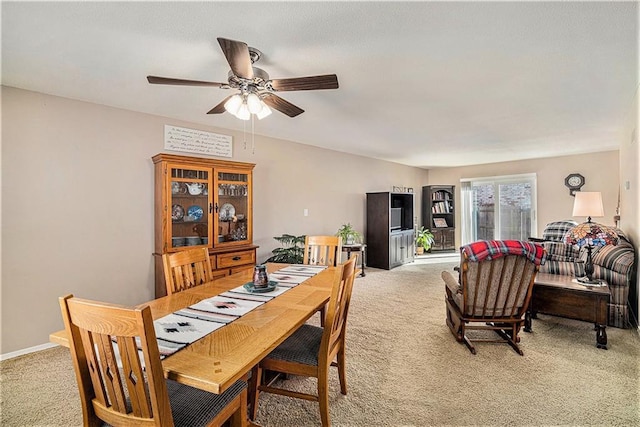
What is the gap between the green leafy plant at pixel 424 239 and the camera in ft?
24.1

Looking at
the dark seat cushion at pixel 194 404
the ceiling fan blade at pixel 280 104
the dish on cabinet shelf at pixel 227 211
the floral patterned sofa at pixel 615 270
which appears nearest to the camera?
the dark seat cushion at pixel 194 404

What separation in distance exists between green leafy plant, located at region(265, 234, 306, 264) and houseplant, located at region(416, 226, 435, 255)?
3961 millimetres

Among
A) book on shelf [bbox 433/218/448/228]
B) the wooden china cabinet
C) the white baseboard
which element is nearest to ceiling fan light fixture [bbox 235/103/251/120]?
the wooden china cabinet

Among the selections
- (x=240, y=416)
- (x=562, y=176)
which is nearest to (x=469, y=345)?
(x=240, y=416)

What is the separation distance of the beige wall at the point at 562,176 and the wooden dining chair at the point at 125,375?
720cm

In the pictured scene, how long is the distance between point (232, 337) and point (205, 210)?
94.8 inches

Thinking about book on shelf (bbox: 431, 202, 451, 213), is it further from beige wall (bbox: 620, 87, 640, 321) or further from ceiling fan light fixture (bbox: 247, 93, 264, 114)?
ceiling fan light fixture (bbox: 247, 93, 264, 114)

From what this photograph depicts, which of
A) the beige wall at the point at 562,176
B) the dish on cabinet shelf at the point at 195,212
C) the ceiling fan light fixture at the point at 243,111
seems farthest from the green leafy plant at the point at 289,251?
the beige wall at the point at 562,176

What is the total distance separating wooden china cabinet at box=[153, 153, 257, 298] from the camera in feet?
10.3

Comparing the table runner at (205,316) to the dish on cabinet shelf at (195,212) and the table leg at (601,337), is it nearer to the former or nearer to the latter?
the dish on cabinet shelf at (195,212)

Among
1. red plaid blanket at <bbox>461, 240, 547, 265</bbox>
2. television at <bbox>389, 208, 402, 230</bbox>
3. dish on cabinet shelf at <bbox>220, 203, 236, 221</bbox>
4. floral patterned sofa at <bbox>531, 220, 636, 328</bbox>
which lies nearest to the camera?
red plaid blanket at <bbox>461, 240, 547, 265</bbox>

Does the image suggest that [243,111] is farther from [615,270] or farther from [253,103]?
[615,270]

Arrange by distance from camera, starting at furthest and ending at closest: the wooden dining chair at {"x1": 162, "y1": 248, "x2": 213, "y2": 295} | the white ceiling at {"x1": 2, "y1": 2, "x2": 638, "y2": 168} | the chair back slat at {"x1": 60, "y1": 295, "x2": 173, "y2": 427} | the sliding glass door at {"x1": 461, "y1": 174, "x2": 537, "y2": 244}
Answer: the sliding glass door at {"x1": 461, "y1": 174, "x2": 537, "y2": 244}, the wooden dining chair at {"x1": 162, "y1": 248, "x2": 213, "y2": 295}, the white ceiling at {"x1": 2, "y1": 2, "x2": 638, "y2": 168}, the chair back slat at {"x1": 60, "y1": 295, "x2": 173, "y2": 427}

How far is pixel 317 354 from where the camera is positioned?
1.68 m
